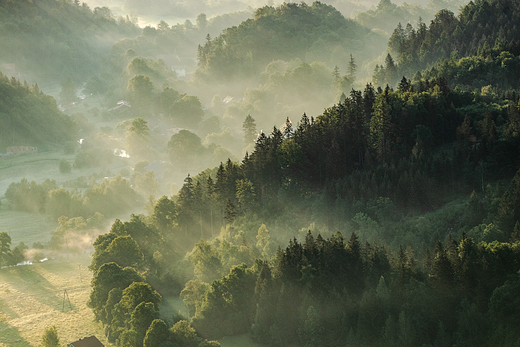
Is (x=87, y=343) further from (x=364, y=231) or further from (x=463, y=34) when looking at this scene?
(x=463, y=34)

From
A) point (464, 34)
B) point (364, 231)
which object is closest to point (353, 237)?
point (364, 231)

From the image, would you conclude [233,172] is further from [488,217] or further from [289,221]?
[488,217]

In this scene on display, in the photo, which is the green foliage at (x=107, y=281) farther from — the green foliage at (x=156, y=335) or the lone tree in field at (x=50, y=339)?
Result: the green foliage at (x=156, y=335)

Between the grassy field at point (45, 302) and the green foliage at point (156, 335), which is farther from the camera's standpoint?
the grassy field at point (45, 302)

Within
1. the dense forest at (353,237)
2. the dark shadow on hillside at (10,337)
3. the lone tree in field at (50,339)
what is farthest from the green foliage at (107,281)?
the dark shadow on hillside at (10,337)

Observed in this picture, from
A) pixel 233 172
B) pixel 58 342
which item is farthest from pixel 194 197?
pixel 58 342

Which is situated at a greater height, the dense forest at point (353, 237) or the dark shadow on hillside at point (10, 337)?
the dense forest at point (353, 237)

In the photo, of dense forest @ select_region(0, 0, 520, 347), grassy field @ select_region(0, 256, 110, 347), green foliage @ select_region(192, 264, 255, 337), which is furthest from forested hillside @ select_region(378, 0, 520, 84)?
grassy field @ select_region(0, 256, 110, 347)

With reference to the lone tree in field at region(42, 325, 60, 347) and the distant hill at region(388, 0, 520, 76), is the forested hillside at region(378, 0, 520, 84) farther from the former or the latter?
the lone tree in field at region(42, 325, 60, 347)

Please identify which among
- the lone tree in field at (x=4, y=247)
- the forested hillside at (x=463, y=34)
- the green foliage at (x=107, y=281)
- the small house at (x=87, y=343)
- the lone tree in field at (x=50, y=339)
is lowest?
the small house at (x=87, y=343)
